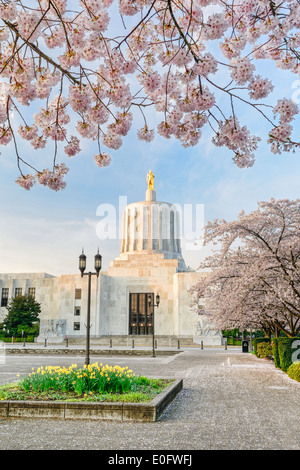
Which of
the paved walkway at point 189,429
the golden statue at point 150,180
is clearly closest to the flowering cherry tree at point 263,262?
the paved walkway at point 189,429

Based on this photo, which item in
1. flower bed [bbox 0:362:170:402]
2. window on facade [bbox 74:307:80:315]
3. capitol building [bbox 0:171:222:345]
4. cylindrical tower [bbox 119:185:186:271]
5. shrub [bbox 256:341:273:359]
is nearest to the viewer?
flower bed [bbox 0:362:170:402]

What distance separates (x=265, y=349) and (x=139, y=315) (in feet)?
120

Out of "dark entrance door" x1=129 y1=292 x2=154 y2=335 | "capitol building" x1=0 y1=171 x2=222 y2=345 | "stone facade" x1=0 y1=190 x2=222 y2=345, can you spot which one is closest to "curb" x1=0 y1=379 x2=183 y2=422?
"capitol building" x1=0 y1=171 x2=222 y2=345

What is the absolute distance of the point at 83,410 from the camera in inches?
300

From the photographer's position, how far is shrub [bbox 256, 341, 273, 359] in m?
24.4

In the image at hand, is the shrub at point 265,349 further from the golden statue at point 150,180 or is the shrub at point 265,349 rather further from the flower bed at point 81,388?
the golden statue at point 150,180

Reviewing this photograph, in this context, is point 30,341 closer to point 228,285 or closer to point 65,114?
point 228,285

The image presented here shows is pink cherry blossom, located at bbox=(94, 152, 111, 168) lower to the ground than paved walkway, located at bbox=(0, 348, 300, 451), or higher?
higher

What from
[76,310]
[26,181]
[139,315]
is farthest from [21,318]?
[26,181]

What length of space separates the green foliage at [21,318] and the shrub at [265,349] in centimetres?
3757

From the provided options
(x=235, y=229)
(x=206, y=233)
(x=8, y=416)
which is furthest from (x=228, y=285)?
(x=8, y=416)

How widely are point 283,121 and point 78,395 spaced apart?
7.09 m

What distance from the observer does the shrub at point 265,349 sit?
2442 centimetres

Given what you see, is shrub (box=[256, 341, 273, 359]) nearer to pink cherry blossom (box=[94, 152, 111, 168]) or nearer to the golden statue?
pink cherry blossom (box=[94, 152, 111, 168])
